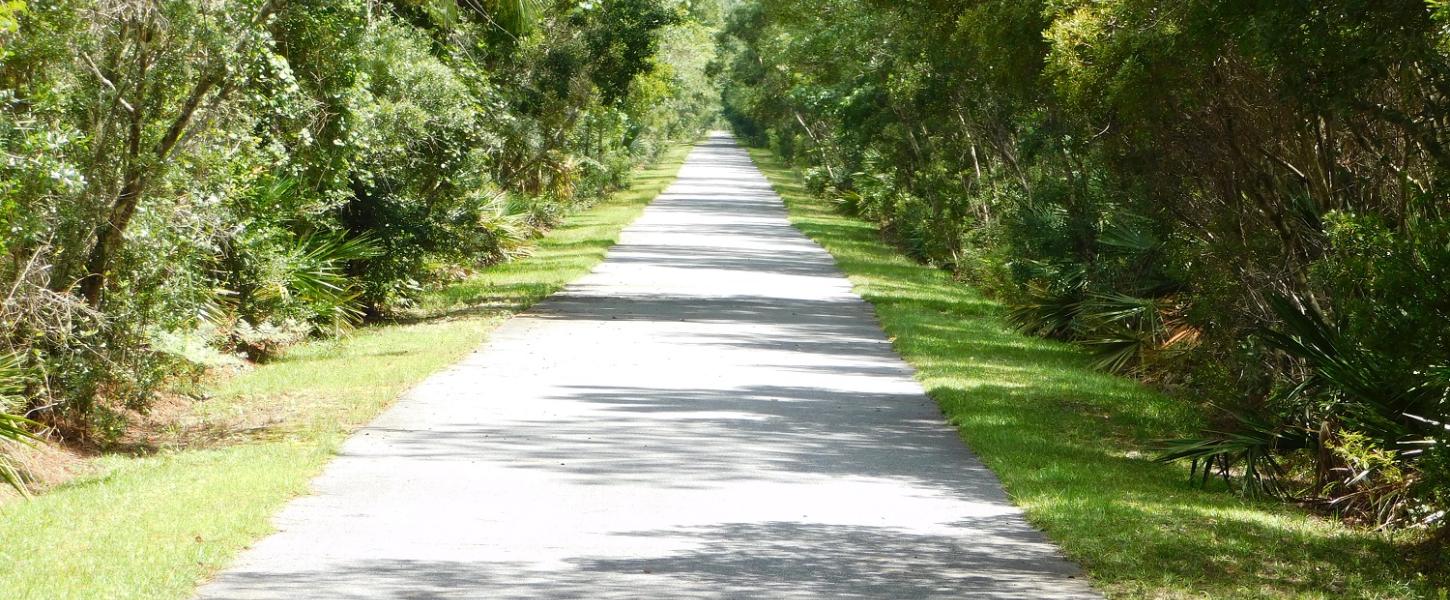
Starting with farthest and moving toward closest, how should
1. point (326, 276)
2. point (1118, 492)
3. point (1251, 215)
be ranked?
point (326, 276) < point (1251, 215) < point (1118, 492)

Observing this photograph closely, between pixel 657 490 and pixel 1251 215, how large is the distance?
5766 millimetres

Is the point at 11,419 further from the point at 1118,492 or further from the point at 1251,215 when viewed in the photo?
the point at 1251,215

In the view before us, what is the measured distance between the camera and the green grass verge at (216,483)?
720 centimetres

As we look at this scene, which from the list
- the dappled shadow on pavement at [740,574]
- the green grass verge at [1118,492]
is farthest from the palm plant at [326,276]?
the dappled shadow on pavement at [740,574]

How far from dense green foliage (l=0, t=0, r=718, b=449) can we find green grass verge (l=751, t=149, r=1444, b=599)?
593 cm

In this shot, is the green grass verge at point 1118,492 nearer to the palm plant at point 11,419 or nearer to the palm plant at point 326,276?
the palm plant at point 11,419

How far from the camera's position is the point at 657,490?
372 inches

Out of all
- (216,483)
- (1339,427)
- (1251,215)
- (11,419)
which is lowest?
(216,483)

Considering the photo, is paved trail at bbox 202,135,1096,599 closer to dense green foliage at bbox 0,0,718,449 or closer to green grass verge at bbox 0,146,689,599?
green grass verge at bbox 0,146,689,599

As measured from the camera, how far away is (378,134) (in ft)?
57.1

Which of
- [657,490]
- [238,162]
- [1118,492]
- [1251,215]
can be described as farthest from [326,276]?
[1118,492]

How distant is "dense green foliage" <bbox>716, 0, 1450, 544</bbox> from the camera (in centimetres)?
Answer: 827

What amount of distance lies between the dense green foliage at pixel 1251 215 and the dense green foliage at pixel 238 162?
5736 mm

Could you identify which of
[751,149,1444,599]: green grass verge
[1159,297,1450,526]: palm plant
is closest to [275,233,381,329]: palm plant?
[751,149,1444,599]: green grass verge
